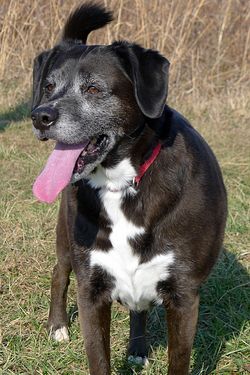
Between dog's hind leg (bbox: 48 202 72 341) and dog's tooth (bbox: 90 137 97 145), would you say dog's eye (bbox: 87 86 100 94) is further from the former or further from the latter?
dog's hind leg (bbox: 48 202 72 341)

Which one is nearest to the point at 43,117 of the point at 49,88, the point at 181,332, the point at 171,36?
the point at 49,88

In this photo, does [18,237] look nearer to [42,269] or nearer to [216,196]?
[42,269]

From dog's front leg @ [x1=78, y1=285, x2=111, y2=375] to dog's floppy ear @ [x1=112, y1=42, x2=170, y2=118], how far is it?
782 mm

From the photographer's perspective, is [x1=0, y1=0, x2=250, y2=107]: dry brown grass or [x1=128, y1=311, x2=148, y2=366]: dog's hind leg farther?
[x1=0, y1=0, x2=250, y2=107]: dry brown grass

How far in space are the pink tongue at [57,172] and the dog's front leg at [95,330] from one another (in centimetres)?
42

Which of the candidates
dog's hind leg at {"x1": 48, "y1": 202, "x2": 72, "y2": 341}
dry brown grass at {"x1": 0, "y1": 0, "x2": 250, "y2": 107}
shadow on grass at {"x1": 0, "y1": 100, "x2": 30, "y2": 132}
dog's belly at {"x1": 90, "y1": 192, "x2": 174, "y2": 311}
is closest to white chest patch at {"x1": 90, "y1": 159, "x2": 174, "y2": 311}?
dog's belly at {"x1": 90, "y1": 192, "x2": 174, "y2": 311}

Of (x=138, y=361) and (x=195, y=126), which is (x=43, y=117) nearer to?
(x=138, y=361)

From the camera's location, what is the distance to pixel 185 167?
2766mm

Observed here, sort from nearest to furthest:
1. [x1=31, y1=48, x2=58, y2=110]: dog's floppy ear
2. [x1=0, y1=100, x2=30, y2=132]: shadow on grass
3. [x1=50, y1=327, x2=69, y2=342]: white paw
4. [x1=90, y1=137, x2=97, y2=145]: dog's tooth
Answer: [x1=90, y1=137, x2=97, y2=145]: dog's tooth < [x1=31, y1=48, x2=58, y2=110]: dog's floppy ear < [x1=50, y1=327, x2=69, y2=342]: white paw < [x1=0, y1=100, x2=30, y2=132]: shadow on grass

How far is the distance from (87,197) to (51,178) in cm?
22

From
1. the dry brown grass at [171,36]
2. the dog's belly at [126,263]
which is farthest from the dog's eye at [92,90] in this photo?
the dry brown grass at [171,36]

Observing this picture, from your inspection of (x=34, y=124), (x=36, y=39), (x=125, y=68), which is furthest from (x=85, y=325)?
(x=36, y=39)

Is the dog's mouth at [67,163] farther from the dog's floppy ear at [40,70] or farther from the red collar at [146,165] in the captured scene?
the dog's floppy ear at [40,70]

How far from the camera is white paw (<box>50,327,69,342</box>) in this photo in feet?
11.4
